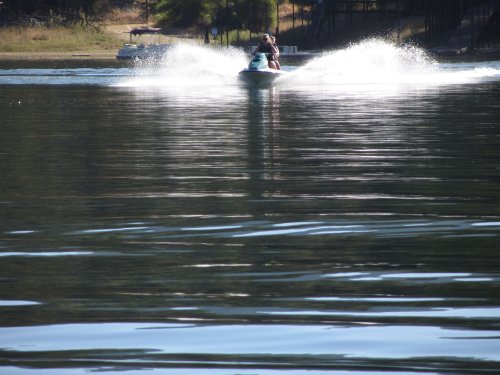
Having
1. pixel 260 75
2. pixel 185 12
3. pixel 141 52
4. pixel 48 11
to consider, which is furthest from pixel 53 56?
pixel 260 75

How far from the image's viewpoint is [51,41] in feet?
318

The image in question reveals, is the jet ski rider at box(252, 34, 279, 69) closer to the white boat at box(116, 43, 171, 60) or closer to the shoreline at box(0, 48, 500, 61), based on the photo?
the shoreline at box(0, 48, 500, 61)

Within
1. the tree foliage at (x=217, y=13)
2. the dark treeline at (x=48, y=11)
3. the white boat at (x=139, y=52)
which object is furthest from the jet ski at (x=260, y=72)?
the dark treeline at (x=48, y=11)

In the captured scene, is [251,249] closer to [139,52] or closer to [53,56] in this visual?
[139,52]

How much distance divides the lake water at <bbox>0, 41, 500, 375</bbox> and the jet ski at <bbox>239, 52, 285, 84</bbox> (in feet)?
60.2

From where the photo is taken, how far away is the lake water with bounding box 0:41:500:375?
272 inches

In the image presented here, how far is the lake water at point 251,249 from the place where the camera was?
6914 millimetres

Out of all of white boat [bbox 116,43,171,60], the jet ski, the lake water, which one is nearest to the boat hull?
the jet ski

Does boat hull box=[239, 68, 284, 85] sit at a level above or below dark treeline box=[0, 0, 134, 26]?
below

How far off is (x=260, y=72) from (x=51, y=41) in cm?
5593

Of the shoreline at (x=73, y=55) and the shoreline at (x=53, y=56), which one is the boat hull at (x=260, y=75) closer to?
the shoreline at (x=73, y=55)

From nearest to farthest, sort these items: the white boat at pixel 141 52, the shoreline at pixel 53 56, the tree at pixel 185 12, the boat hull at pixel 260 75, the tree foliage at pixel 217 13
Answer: the boat hull at pixel 260 75 < the white boat at pixel 141 52 < the shoreline at pixel 53 56 < the tree foliage at pixel 217 13 < the tree at pixel 185 12

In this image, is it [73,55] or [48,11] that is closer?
[73,55]

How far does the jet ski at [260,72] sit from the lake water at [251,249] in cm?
1836
